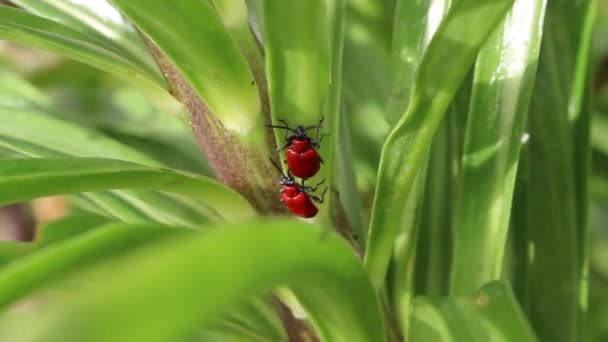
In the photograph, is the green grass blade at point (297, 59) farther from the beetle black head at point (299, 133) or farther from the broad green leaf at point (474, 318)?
the broad green leaf at point (474, 318)

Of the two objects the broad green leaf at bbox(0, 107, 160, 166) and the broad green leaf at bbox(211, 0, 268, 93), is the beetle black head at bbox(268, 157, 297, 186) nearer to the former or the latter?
the broad green leaf at bbox(211, 0, 268, 93)

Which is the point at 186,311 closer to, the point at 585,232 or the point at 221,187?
the point at 221,187

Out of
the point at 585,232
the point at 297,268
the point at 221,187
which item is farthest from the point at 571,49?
the point at 297,268

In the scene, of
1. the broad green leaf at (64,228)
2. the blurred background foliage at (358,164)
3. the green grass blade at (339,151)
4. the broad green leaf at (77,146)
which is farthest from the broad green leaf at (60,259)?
the broad green leaf at (77,146)

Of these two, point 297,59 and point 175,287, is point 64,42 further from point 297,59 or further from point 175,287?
point 175,287

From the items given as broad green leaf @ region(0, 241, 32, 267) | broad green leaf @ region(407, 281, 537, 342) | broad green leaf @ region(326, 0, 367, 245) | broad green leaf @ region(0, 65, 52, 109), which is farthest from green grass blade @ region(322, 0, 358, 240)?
broad green leaf @ region(0, 65, 52, 109)
